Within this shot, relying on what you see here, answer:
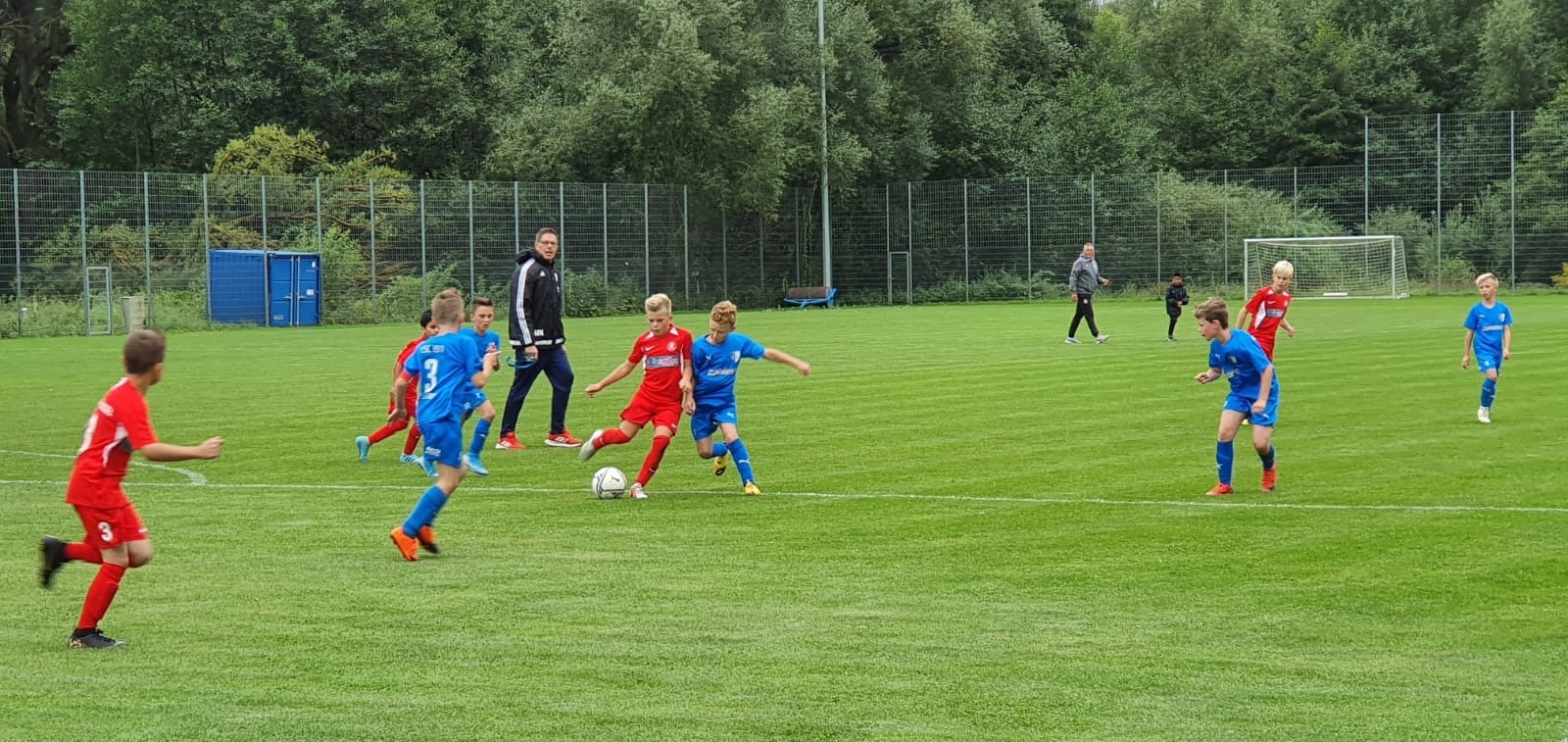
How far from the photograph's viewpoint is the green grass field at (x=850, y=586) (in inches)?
255

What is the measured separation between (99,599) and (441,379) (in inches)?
118

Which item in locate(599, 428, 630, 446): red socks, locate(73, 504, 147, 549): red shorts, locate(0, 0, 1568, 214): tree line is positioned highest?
locate(0, 0, 1568, 214): tree line

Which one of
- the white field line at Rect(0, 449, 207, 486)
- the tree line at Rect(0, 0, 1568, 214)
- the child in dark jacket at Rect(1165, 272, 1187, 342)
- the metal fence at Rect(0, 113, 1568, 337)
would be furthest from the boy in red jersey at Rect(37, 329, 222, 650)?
the tree line at Rect(0, 0, 1568, 214)

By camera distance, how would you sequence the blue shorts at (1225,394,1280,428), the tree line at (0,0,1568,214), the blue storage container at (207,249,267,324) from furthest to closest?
1. the tree line at (0,0,1568,214)
2. the blue storage container at (207,249,267,324)
3. the blue shorts at (1225,394,1280,428)

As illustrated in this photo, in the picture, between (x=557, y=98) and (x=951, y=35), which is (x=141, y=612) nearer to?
(x=557, y=98)

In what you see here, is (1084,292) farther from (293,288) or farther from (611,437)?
(293,288)

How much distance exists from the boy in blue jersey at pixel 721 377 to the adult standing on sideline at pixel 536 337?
11.7ft

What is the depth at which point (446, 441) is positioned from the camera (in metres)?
10.1

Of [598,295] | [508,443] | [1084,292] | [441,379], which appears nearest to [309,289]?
[598,295]

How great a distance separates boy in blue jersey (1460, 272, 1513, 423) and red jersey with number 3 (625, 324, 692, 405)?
9.00 metres

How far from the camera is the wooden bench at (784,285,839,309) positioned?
189 ft

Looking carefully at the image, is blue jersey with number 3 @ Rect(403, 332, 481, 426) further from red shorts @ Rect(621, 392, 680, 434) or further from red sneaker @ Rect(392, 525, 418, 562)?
red shorts @ Rect(621, 392, 680, 434)

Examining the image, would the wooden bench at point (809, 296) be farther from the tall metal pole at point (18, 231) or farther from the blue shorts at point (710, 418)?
the blue shorts at point (710, 418)

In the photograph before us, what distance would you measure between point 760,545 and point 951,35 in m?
54.1
